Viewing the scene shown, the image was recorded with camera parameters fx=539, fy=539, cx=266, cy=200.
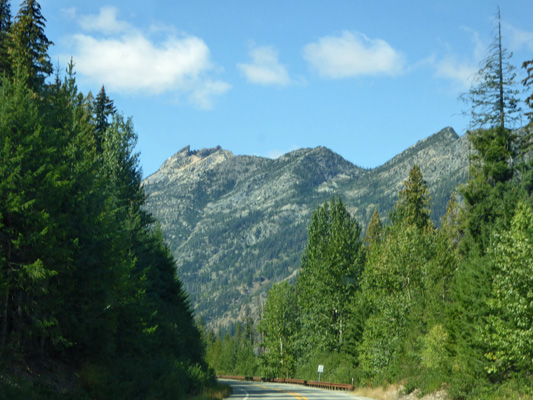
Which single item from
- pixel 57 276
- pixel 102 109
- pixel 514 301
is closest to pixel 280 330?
pixel 102 109

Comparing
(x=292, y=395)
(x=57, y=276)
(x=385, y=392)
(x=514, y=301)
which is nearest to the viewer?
(x=57, y=276)

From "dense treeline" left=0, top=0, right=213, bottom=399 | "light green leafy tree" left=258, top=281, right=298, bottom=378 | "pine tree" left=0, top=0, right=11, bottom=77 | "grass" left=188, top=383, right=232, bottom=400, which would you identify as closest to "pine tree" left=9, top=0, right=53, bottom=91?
"pine tree" left=0, top=0, right=11, bottom=77

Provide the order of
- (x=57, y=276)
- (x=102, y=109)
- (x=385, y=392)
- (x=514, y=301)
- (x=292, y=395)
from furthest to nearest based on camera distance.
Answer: (x=102, y=109), (x=385, y=392), (x=292, y=395), (x=514, y=301), (x=57, y=276)

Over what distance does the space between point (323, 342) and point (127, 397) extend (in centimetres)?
4417

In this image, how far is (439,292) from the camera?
38469 millimetres

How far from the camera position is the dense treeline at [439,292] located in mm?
23969

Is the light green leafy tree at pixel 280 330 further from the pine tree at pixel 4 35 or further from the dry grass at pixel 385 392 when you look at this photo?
the pine tree at pixel 4 35

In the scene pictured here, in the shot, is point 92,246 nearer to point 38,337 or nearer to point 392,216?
point 38,337

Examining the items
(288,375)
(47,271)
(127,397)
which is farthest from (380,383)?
(288,375)

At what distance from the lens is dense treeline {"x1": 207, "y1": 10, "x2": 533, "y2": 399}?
24.0 meters

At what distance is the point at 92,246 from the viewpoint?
20047 mm

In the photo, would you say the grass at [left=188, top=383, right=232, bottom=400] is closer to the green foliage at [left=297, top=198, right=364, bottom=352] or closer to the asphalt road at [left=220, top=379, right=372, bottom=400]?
the asphalt road at [left=220, top=379, right=372, bottom=400]

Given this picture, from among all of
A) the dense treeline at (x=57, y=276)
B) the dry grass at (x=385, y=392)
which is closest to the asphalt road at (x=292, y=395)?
the dry grass at (x=385, y=392)

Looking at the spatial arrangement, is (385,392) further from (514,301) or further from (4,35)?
(4,35)
